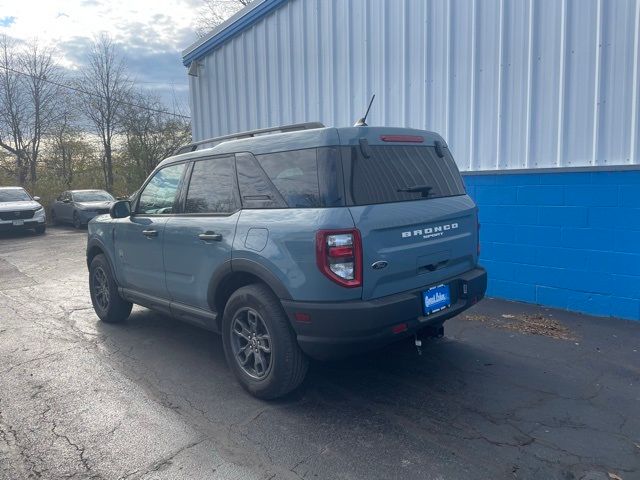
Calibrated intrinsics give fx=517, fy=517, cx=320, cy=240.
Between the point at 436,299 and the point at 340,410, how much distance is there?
1.08 meters

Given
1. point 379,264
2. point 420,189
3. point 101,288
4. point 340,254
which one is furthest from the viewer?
point 101,288

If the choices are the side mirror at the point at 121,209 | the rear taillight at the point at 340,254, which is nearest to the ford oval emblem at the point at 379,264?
the rear taillight at the point at 340,254

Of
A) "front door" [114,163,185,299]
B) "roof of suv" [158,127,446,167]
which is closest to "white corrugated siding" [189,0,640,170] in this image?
"roof of suv" [158,127,446,167]

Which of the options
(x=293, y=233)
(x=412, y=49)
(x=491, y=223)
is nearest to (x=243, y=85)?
(x=412, y=49)

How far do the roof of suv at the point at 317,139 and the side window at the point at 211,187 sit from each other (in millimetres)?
137

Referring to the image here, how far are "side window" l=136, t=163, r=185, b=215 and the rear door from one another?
2.08 metres

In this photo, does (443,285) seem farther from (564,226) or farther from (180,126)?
(180,126)

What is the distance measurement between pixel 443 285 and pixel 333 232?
3.68 feet

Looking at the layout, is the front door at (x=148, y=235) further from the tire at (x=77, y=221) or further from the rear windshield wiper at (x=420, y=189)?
the tire at (x=77, y=221)

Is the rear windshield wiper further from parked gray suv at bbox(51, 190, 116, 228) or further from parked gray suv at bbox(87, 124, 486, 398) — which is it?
parked gray suv at bbox(51, 190, 116, 228)

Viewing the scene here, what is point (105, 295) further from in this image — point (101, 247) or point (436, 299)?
point (436, 299)

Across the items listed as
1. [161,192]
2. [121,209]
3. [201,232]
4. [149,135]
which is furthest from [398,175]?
[149,135]

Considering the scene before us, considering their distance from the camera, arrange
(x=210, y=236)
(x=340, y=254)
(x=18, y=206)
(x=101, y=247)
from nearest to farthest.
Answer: (x=340, y=254), (x=210, y=236), (x=101, y=247), (x=18, y=206)

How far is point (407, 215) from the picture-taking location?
3.71 metres
